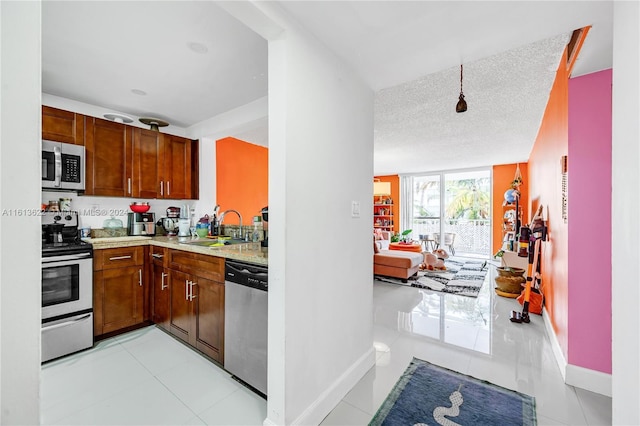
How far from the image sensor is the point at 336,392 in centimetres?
178

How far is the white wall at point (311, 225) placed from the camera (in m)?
1.44

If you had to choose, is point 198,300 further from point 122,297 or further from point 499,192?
point 499,192

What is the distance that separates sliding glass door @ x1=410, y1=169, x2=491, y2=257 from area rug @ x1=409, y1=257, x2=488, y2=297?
57.3 inches

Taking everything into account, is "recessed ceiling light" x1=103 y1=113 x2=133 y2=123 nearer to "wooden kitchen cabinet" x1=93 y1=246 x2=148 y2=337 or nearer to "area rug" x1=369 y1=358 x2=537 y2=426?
"wooden kitchen cabinet" x1=93 y1=246 x2=148 y2=337

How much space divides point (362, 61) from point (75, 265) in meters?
2.88

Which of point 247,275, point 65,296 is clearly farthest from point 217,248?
point 65,296

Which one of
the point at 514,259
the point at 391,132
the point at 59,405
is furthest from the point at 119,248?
the point at 514,259

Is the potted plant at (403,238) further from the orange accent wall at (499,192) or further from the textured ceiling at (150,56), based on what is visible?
the textured ceiling at (150,56)

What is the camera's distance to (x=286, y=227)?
1.43 meters

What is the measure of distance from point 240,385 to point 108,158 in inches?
106

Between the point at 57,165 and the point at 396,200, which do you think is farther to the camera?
the point at 396,200

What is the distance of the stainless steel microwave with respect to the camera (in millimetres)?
2479

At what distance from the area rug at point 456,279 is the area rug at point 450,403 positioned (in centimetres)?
240
